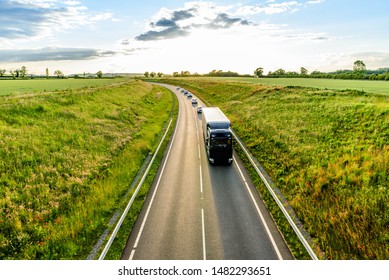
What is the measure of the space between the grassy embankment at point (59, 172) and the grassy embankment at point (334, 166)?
44.1 feet

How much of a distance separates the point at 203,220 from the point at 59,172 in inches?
533

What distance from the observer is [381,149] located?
2083cm

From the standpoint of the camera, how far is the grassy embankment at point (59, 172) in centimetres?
1436

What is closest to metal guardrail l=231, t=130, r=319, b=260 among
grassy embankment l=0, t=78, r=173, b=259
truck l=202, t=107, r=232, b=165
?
truck l=202, t=107, r=232, b=165

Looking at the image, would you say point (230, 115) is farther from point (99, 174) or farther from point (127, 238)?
point (127, 238)

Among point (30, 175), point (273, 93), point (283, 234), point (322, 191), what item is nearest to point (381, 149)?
point (322, 191)

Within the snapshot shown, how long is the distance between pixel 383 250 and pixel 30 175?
24136mm

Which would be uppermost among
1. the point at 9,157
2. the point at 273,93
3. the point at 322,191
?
the point at 273,93

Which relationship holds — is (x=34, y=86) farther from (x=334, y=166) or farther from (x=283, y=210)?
(x=334, y=166)

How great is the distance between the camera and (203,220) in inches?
651

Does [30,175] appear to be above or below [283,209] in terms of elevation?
above

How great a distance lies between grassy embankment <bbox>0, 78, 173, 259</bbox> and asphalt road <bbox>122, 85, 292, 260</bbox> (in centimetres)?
300

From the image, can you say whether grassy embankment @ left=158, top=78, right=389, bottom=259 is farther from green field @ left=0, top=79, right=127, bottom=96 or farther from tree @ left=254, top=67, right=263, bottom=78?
tree @ left=254, top=67, right=263, bottom=78

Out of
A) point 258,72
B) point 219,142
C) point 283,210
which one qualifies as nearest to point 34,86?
point 219,142
